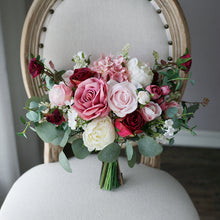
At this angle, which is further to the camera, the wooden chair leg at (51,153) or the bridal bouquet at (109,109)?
the wooden chair leg at (51,153)

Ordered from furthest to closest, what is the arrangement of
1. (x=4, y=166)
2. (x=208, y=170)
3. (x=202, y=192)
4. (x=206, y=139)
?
(x=206, y=139) → (x=208, y=170) → (x=202, y=192) → (x=4, y=166)

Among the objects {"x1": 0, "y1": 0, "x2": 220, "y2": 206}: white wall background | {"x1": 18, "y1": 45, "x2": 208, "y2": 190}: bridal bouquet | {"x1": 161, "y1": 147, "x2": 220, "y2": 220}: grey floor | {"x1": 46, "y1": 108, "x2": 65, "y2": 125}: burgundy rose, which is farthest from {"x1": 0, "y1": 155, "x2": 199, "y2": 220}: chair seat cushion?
{"x1": 161, "y1": 147, "x2": 220, "y2": 220}: grey floor

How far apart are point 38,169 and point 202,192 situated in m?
1.00

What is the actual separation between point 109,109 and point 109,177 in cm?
24

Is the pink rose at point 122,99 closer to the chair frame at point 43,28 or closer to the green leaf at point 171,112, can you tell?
the green leaf at point 171,112

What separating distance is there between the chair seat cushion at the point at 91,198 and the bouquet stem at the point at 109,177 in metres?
0.01

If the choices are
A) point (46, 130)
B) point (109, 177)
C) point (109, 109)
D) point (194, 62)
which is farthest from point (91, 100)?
point (194, 62)

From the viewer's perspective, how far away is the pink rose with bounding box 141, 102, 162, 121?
505mm

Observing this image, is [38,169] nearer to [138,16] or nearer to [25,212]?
[25,212]

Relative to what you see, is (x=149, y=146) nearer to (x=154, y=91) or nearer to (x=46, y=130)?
(x=154, y=91)

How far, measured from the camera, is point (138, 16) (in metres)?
0.69

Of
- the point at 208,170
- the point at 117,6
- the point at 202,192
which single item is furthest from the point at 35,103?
the point at 208,170

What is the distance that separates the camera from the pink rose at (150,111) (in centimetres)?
50

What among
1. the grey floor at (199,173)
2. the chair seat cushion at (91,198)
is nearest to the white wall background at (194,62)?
the grey floor at (199,173)
